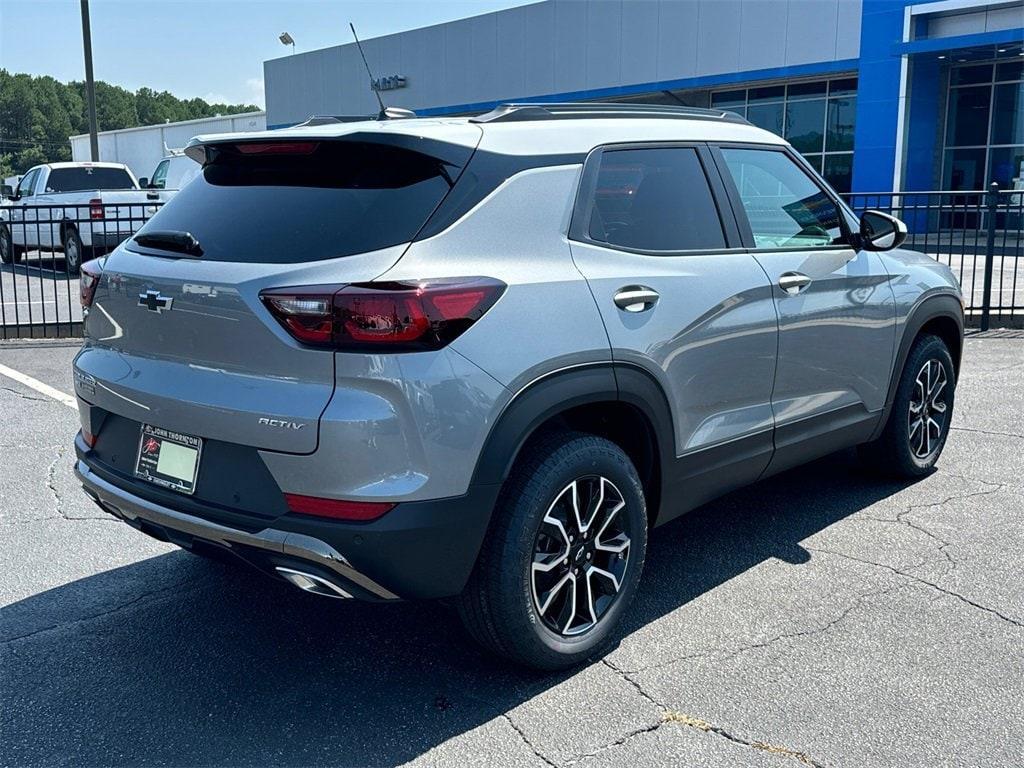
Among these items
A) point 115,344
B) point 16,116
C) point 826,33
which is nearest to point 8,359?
point 115,344

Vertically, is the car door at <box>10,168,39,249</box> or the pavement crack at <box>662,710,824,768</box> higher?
the car door at <box>10,168,39,249</box>

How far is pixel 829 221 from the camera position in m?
4.61

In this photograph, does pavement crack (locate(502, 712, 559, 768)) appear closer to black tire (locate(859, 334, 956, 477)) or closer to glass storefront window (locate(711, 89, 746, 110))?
black tire (locate(859, 334, 956, 477))

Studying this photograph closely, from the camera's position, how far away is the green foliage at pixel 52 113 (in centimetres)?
13450

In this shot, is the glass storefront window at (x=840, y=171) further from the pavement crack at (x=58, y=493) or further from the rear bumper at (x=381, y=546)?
the rear bumper at (x=381, y=546)

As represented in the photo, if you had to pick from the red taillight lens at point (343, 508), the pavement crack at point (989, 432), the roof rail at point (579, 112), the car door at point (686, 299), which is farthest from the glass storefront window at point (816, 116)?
the red taillight lens at point (343, 508)

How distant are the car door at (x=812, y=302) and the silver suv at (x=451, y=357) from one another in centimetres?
5

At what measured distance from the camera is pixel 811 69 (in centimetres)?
2623

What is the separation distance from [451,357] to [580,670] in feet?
4.12

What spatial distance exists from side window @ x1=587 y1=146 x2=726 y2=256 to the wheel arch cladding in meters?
0.51

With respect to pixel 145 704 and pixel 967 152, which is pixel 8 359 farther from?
pixel 967 152

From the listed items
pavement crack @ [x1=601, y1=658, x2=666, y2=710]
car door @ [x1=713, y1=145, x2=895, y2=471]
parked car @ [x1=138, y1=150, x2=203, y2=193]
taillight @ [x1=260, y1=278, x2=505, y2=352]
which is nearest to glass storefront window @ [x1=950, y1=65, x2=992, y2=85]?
parked car @ [x1=138, y1=150, x2=203, y2=193]

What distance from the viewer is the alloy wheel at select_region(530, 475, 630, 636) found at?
129 inches

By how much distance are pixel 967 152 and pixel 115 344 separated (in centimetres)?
2566
